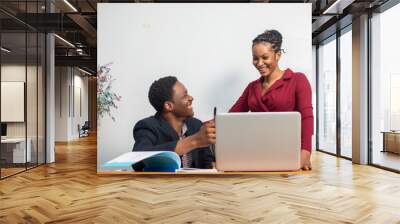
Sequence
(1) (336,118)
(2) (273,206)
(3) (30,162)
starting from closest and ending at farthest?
(2) (273,206), (3) (30,162), (1) (336,118)

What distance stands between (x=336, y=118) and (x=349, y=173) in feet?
10.1

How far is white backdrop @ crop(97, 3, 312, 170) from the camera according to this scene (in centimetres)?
494

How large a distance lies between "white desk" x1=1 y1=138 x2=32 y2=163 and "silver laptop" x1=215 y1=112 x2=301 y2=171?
6.26 metres

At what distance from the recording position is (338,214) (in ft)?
12.1

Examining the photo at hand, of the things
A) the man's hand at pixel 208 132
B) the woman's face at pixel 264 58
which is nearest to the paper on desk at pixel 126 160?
the man's hand at pixel 208 132

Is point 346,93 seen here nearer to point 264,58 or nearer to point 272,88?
point 272,88

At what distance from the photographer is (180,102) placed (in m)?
3.79

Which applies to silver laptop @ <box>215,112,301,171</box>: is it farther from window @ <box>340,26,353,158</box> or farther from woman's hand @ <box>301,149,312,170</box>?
window @ <box>340,26,353,158</box>

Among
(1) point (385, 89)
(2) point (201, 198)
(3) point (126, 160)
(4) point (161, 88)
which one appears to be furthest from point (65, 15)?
(3) point (126, 160)

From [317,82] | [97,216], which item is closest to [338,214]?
[97,216]

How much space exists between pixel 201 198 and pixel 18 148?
397cm

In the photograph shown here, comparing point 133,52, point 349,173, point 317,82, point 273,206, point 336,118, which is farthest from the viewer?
point 317,82

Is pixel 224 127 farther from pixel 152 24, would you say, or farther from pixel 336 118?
pixel 336 118

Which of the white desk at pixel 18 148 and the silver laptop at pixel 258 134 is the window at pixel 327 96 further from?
the silver laptop at pixel 258 134
